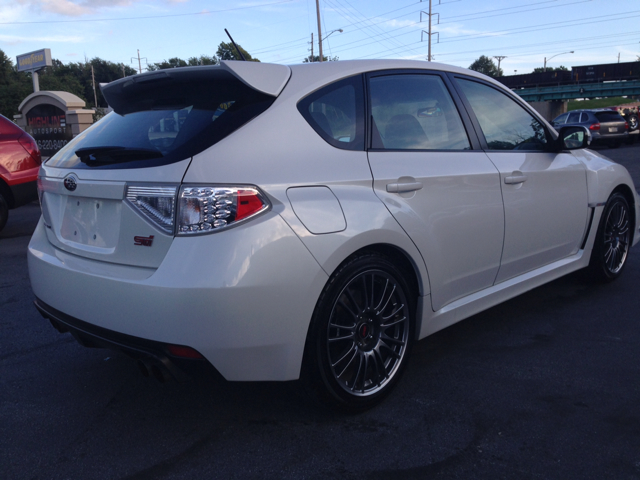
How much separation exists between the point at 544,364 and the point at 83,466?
2.54m

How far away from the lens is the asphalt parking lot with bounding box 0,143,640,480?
7.73 ft

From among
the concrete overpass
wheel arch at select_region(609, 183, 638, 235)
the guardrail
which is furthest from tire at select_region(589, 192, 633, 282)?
the guardrail

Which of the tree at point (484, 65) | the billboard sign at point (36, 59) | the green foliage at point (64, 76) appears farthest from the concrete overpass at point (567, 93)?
the tree at point (484, 65)

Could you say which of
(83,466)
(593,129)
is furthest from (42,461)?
(593,129)

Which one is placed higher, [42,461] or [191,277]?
[191,277]

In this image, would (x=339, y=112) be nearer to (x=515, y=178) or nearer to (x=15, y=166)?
(x=515, y=178)

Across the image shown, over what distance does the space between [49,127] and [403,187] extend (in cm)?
2344

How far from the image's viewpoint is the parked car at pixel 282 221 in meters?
2.23

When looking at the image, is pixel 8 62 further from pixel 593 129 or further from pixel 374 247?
pixel 374 247

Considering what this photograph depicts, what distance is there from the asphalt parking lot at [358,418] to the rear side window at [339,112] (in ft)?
3.98

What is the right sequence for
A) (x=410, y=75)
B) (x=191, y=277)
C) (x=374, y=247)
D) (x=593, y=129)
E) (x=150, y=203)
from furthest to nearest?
(x=593, y=129) < (x=410, y=75) < (x=374, y=247) < (x=150, y=203) < (x=191, y=277)

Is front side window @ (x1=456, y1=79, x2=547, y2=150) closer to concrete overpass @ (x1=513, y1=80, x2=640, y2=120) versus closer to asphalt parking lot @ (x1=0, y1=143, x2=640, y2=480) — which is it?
asphalt parking lot @ (x1=0, y1=143, x2=640, y2=480)

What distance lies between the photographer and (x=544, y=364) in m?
3.33

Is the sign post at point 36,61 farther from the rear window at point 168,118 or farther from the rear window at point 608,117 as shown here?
the rear window at point 168,118
